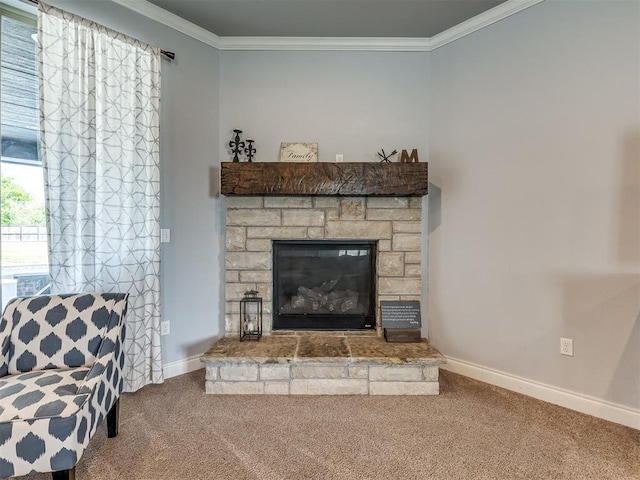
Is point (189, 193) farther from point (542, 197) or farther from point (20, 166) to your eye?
point (542, 197)

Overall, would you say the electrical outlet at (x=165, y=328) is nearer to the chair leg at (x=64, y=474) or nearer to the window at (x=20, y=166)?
the window at (x=20, y=166)

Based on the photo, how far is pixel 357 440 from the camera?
5.73 ft

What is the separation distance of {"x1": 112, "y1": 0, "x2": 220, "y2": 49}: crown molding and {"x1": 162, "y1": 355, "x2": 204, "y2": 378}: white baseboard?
106 inches

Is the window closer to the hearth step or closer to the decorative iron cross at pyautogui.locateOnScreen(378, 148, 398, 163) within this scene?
the hearth step

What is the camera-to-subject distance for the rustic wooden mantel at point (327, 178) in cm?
249

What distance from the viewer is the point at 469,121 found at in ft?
8.44

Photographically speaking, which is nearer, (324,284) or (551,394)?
(551,394)

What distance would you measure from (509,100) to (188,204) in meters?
2.67

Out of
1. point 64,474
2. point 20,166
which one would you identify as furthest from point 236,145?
point 64,474

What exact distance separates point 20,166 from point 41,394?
1.50 m

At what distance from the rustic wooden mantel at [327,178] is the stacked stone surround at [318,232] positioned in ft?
0.65

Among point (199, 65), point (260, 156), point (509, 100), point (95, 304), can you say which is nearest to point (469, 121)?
point (509, 100)

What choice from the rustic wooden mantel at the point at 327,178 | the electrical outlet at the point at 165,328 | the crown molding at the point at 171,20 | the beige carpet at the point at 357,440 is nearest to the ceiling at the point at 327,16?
the crown molding at the point at 171,20

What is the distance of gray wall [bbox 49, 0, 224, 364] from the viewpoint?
2.52 m
